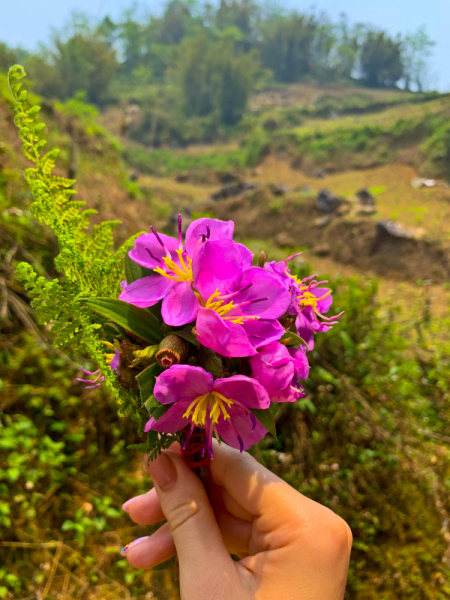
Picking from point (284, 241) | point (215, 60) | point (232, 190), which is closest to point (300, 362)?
point (284, 241)

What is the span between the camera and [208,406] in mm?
491

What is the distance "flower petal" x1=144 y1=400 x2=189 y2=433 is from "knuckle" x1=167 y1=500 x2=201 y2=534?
278 mm

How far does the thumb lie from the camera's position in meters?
0.63

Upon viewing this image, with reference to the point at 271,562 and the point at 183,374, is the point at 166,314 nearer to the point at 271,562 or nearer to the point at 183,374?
the point at 183,374

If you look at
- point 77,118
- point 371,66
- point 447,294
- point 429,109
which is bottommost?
point 447,294

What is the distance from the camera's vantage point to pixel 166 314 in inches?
18.0

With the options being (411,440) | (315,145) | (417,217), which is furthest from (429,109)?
(411,440)

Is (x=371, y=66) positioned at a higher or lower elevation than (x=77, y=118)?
higher

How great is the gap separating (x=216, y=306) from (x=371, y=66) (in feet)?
41.6

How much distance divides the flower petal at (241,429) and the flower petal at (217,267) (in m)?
0.18

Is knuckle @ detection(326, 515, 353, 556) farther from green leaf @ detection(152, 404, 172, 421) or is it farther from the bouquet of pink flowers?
green leaf @ detection(152, 404, 172, 421)

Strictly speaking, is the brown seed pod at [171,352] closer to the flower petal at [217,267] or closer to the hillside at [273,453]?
the flower petal at [217,267]

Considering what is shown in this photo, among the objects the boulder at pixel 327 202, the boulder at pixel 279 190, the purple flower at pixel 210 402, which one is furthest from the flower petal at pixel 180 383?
the boulder at pixel 279 190

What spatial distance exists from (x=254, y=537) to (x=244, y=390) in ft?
1.44
